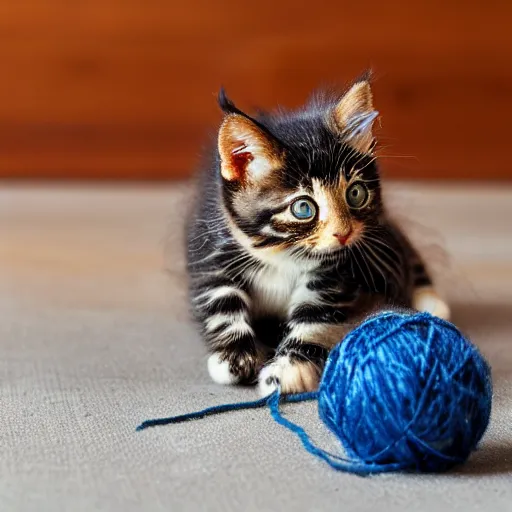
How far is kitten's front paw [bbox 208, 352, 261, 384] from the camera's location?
4.39ft

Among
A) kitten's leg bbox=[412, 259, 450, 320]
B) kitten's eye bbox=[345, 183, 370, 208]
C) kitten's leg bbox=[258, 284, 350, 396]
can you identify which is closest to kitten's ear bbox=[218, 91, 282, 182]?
kitten's eye bbox=[345, 183, 370, 208]

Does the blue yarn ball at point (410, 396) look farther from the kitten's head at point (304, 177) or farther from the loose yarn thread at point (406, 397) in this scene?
the kitten's head at point (304, 177)

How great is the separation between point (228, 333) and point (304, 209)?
25cm

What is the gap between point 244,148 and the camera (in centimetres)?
130

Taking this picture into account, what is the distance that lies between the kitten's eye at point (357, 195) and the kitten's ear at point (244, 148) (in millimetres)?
110

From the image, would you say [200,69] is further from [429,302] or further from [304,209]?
[304,209]

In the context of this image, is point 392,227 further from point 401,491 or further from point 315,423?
point 401,491

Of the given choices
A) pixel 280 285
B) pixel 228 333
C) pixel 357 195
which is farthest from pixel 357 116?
pixel 228 333

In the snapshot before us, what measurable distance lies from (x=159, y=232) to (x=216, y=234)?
122 centimetres

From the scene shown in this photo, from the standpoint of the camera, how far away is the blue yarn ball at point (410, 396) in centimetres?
100

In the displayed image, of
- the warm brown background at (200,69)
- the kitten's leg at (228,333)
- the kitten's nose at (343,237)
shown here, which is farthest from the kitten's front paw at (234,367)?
the warm brown background at (200,69)

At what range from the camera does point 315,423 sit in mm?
1192

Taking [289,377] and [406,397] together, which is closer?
[406,397]

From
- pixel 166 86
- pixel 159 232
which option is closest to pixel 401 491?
pixel 159 232
